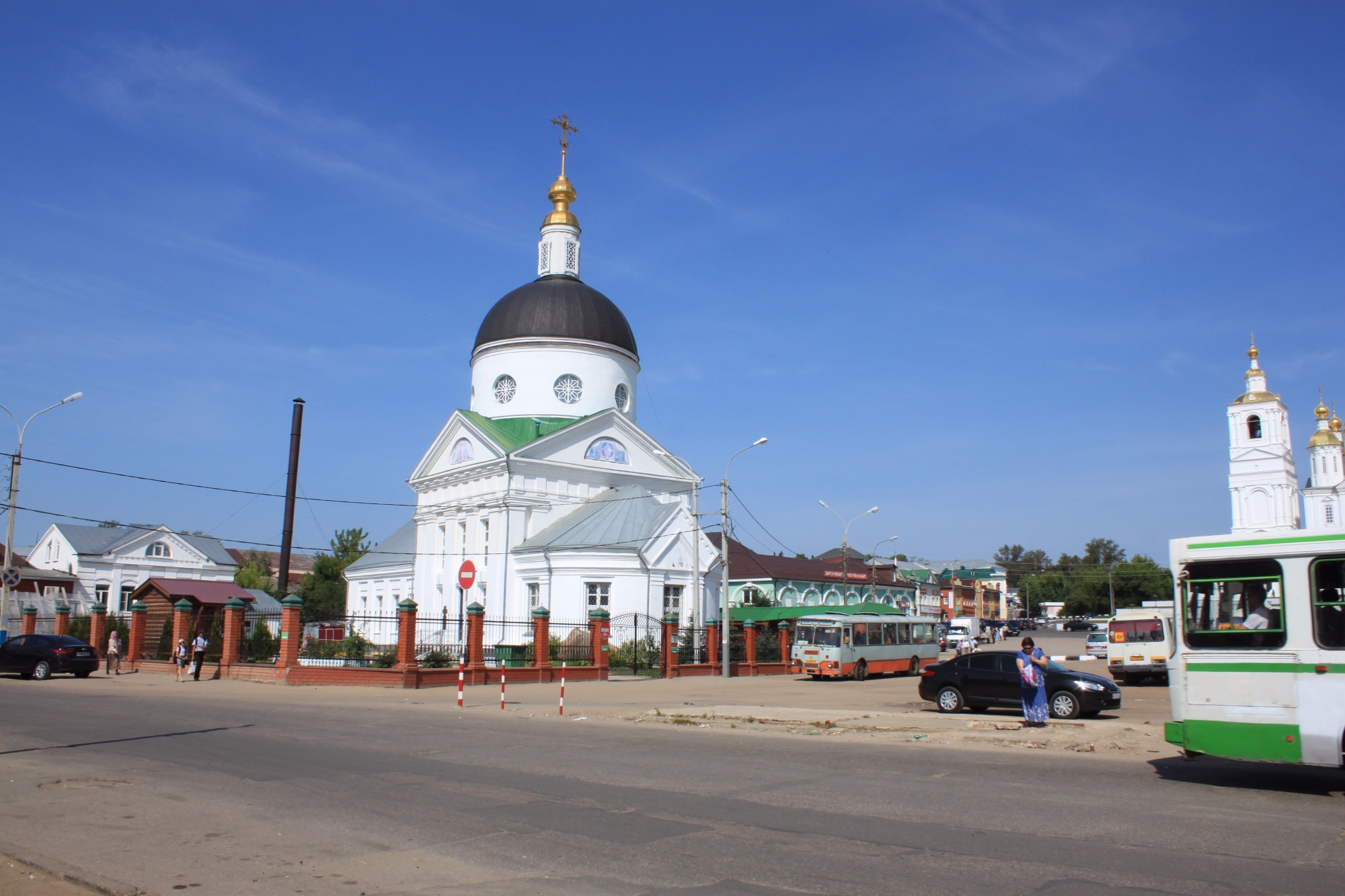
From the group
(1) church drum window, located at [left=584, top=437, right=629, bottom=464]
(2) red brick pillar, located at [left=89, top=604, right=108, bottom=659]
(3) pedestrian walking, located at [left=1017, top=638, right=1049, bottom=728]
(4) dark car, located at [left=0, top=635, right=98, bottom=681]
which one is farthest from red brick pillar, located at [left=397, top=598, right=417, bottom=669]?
(1) church drum window, located at [left=584, top=437, right=629, bottom=464]

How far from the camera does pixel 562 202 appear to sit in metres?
49.8

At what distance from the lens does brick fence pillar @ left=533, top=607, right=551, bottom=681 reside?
28672mm

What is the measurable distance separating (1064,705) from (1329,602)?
28.9 ft

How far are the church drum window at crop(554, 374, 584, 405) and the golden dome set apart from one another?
8.62 m

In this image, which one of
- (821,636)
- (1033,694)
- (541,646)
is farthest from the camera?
(821,636)

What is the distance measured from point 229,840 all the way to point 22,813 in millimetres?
2220

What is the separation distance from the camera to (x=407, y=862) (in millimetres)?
6594

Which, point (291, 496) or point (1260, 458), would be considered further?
point (1260, 458)

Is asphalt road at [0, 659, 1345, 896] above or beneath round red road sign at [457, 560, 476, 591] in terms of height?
beneath

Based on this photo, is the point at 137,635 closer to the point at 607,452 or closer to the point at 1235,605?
the point at 607,452

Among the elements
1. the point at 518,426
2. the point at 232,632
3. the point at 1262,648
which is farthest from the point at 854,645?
the point at 1262,648

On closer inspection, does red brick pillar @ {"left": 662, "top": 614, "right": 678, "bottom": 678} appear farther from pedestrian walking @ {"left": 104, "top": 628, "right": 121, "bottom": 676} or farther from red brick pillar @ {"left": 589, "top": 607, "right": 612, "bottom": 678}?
pedestrian walking @ {"left": 104, "top": 628, "right": 121, "bottom": 676}

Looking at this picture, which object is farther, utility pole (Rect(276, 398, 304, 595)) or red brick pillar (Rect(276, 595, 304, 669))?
utility pole (Rect(276, 398, 304, 595))

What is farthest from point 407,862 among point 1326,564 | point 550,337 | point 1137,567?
point 1137,567
